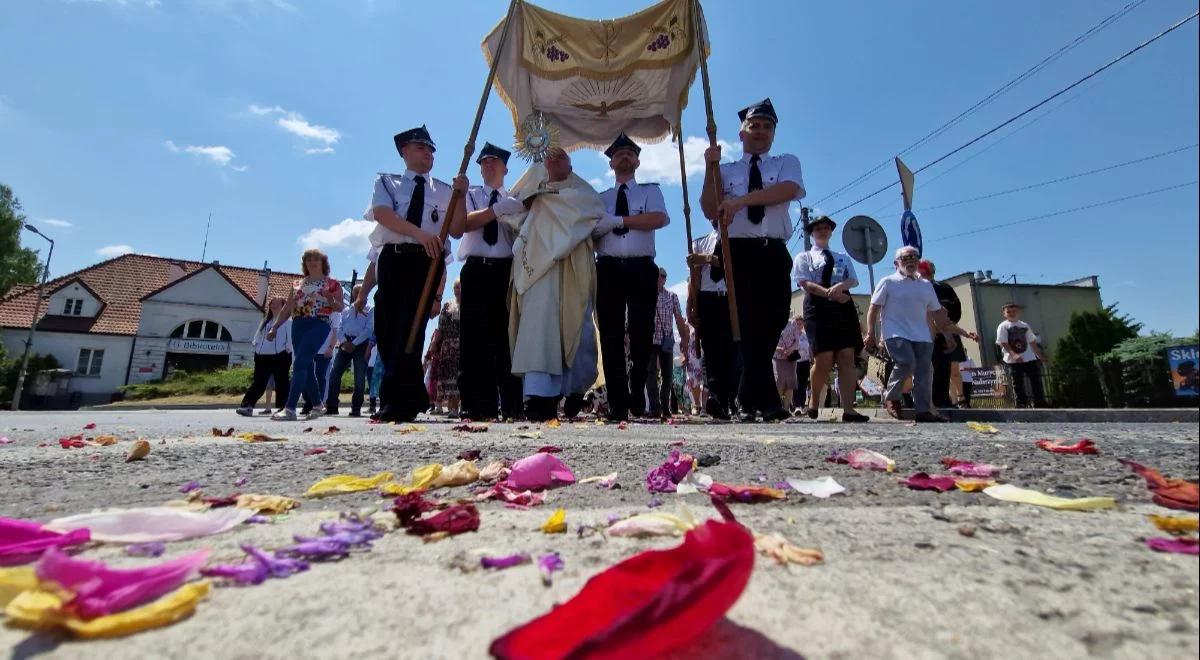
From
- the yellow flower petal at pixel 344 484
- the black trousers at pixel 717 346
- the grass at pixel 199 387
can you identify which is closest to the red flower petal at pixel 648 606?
the yellow flower petal at pixel 344 484

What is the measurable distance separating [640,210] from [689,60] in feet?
8.27

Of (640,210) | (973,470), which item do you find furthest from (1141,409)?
(640,210)

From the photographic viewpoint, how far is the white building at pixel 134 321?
29.9 m

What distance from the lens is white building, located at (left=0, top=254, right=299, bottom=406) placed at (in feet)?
98.1

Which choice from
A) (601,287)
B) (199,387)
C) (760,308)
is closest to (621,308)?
(601,287)

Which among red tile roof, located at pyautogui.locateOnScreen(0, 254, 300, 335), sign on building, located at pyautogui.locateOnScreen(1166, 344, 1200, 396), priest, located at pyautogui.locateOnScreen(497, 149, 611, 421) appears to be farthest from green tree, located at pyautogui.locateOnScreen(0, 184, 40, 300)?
sign on building, located at pyautogui.locateOnScreen(1166, 344, 1200, 396)

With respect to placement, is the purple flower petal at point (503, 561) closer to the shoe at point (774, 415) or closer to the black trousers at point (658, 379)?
the shoe at point (774, 415)

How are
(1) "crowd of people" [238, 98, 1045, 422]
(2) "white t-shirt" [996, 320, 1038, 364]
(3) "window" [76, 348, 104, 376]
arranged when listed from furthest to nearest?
(3) "window" [76, 348, 104, 376], (2) "white t-shirt" [996, 320, 1038, 364], (1) "crowd of people" [238, 98, 1045, 422]

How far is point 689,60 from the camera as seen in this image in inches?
244

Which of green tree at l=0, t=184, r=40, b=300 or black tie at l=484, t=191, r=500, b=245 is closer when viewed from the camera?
black tie at l=484, t=191, r=500, b=245

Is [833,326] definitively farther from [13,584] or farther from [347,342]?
[347,342]

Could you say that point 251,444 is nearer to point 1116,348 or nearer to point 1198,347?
point 1198,347

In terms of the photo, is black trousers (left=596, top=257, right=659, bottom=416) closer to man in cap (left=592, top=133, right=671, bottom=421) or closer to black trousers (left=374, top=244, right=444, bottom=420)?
man in cap (left=592, top=133, right=671, bottom=421)

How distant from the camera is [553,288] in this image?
14.6 feet
